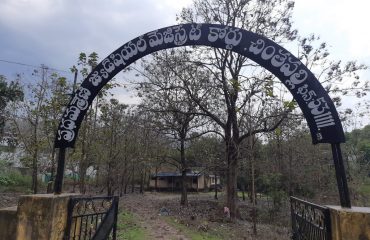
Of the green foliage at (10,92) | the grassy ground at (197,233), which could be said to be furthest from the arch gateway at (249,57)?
the green foliage at (10,92)

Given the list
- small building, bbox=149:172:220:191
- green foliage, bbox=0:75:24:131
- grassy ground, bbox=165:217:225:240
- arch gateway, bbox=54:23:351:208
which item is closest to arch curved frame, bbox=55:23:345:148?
arch gateway, bbox=54:23:351:208

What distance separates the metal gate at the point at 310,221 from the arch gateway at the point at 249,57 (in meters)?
0.31

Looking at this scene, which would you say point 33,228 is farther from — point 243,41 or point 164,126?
point 164,126

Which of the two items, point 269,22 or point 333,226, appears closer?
point 333,226

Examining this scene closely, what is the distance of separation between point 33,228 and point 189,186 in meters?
44.1

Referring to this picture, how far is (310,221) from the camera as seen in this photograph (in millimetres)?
4777

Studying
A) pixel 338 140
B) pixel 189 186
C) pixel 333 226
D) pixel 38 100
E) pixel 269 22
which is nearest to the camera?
pixel 333 226

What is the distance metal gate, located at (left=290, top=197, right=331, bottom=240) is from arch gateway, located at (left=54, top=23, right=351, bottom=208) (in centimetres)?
31

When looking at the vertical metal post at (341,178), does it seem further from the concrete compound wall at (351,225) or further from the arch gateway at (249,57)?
the concrete compound wall at (351,225)

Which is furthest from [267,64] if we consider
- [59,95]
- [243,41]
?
[59,95]

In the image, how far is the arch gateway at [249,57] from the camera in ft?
15.3

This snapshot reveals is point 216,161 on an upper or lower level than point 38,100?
lower

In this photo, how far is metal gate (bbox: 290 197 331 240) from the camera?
4.27 metres

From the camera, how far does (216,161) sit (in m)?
21.5
